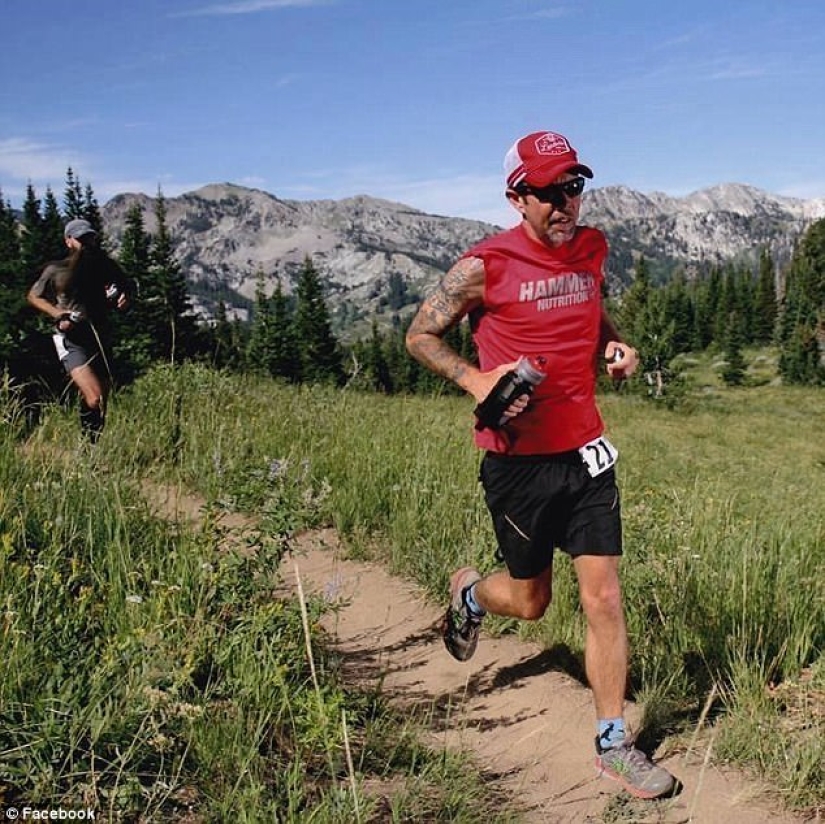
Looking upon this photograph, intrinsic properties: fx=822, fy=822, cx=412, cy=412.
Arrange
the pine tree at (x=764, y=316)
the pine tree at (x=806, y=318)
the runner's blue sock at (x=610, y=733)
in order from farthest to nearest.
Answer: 1. the pine tree at (x=764, y=316)
2. the pine tree at (x=806, y=318)
3. the runner's blue sock at (x=610, y=733)

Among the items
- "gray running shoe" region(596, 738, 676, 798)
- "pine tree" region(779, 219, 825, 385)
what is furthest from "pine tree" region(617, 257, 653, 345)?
"gray running shoe" region(596, 738, 676, 798)

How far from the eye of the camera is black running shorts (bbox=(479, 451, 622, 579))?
3566mm

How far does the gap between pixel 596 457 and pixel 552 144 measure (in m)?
1.37

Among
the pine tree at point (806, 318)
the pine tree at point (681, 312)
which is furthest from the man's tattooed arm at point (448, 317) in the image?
the pine tree at point (681, 312)

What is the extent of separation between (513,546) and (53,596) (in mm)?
1963

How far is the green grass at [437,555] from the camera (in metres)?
3.21

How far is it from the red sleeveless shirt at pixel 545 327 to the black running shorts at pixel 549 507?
3.3 inches

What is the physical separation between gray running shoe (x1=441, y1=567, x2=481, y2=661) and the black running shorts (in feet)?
1.87

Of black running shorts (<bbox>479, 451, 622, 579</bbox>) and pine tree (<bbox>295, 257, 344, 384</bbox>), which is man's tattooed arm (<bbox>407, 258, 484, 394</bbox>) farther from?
pine tree (<bbox>295, 257, 344, 384</bbox>)

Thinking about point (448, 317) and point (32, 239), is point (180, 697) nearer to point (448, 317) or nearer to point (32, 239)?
point (448, 317)

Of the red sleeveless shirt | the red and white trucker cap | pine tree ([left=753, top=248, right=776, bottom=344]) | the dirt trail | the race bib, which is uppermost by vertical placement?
pine tree ([left=753, top=248, right=776, bottom=344])

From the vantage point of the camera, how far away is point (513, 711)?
156 inches

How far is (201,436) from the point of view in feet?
25.1

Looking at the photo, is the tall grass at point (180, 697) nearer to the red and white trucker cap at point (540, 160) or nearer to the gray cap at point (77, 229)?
the red and white trucker cap at point (540, 160)
